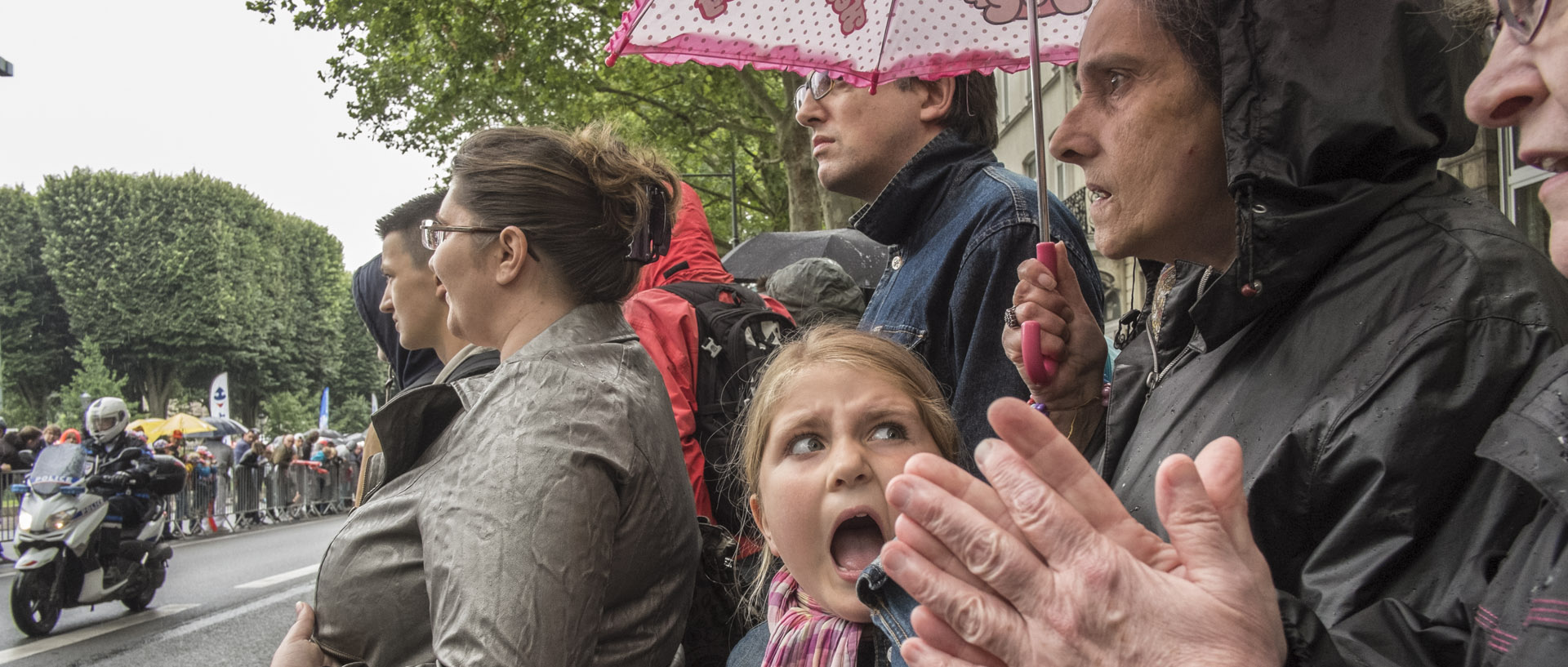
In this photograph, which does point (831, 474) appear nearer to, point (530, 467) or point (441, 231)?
point (530, 467)

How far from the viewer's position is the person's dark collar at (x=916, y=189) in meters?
3.02

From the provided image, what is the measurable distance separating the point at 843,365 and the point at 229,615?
391 inches

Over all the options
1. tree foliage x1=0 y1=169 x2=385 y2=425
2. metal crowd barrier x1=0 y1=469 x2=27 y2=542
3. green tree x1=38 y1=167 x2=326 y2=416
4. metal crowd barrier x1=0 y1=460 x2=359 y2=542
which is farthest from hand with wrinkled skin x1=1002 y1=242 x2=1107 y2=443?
green tree x1=38 y1=167 x2=326 y2=416

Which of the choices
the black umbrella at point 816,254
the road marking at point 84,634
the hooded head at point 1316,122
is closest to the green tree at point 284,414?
the road marking at point 84,634

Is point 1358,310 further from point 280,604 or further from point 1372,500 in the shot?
point 280,604

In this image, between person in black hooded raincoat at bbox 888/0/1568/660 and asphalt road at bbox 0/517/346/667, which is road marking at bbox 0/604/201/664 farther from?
person in black hooded raincoat at bbox 888/0/1568/660

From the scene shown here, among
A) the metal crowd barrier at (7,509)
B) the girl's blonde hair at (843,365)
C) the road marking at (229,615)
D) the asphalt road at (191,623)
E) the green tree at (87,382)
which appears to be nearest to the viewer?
the girl's blonde hair at (843,365)

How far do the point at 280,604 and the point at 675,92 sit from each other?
12.9m

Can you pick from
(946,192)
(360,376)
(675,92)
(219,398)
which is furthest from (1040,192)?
(360,376)

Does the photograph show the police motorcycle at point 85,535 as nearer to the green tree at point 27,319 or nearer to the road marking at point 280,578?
the road marking at point 280,578

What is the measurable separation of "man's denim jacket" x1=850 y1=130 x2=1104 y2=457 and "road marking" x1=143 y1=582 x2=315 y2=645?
7.76 meters

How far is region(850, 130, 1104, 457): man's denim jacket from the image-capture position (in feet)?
8.41

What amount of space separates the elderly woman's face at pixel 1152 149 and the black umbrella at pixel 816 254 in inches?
214

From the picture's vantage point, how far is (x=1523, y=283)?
1.30 meters
